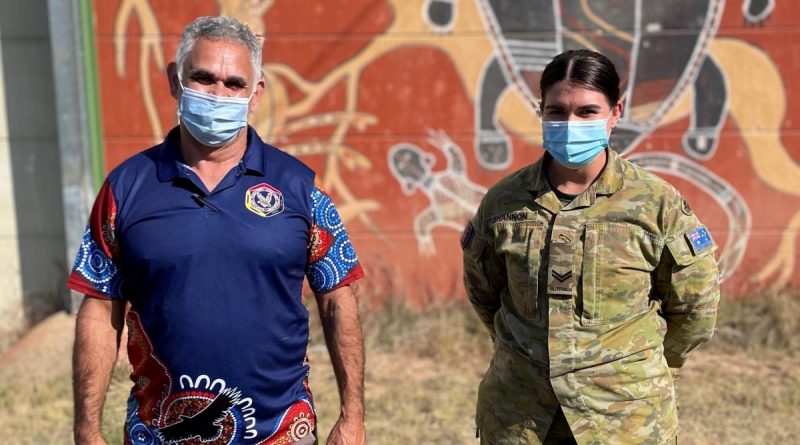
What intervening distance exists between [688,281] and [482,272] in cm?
54

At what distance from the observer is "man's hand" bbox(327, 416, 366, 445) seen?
6.99 ft

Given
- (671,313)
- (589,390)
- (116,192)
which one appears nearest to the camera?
(116,192)

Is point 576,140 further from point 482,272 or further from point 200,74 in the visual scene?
point 200,74

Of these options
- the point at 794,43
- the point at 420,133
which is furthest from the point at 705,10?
the point at 420,133

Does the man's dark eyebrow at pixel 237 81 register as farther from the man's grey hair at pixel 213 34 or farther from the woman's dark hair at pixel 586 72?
the woman's dark hair at pixel 586 72

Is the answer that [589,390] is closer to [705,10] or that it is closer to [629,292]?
[629,292]

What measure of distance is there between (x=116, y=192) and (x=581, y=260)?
1.12 metres

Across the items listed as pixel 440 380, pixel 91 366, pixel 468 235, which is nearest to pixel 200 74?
pixel 91 366

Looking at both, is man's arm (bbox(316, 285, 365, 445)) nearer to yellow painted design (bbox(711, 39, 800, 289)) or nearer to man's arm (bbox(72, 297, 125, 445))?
man's arm (bbox(72, 297, 125, 445))

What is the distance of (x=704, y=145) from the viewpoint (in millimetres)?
5281

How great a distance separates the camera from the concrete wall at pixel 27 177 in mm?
5344

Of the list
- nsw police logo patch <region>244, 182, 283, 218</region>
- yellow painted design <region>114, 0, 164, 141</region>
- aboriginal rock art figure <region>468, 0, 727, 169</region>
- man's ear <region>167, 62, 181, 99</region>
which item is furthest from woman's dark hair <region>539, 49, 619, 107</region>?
yellow painted design <region>114, 0, 164, 141</region>

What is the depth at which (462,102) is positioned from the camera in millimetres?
5297

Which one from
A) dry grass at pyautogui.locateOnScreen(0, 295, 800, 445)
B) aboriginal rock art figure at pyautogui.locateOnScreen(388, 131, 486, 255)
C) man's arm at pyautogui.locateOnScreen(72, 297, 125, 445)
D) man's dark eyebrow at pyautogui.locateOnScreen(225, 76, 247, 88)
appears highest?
man's dark eyebrow at pyautogui.locateOnScreen(225, 76, 247, 88)
